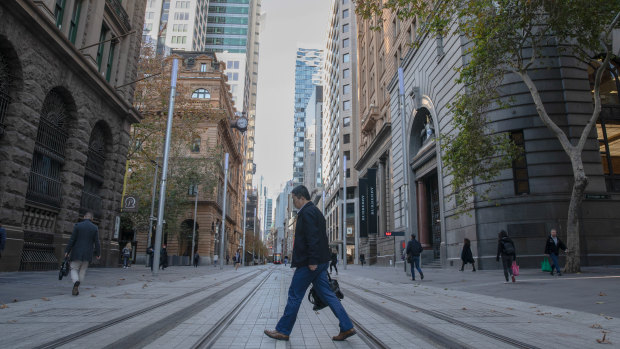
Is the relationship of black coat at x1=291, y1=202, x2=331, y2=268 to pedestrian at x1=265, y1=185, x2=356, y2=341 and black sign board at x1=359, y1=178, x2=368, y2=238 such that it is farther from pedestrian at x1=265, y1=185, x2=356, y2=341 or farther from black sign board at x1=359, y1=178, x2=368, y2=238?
black sign board at x1=359, y1=178, x2=368, y2=238

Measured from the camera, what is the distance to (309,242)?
4719mm

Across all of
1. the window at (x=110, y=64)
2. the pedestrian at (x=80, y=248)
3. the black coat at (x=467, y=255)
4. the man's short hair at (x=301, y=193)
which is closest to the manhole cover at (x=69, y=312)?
the pedestrian at (x=80, y=248)

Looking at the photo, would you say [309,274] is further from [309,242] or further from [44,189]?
[44,189]

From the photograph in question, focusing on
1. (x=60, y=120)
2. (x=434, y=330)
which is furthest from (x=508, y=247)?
(x=60, y=120)

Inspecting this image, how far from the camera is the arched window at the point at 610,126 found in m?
19.5

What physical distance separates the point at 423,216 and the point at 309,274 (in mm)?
26696

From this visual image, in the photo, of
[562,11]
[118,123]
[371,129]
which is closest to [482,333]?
[562,11]

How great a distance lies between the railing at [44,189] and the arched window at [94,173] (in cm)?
238

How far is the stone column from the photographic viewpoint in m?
29.8

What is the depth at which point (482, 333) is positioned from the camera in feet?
16.4

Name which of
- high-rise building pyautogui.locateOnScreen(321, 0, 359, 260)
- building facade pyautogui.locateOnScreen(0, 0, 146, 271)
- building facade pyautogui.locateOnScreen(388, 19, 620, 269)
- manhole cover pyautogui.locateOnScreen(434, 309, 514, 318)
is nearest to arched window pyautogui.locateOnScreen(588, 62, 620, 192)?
building facade pyautogui.locateOnScreen(388, 19, 620, 269)

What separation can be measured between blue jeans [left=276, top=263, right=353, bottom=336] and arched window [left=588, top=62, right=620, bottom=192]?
2040 cm

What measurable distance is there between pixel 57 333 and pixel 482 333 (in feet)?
16.6

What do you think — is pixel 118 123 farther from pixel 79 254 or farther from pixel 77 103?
pixel 79 254
